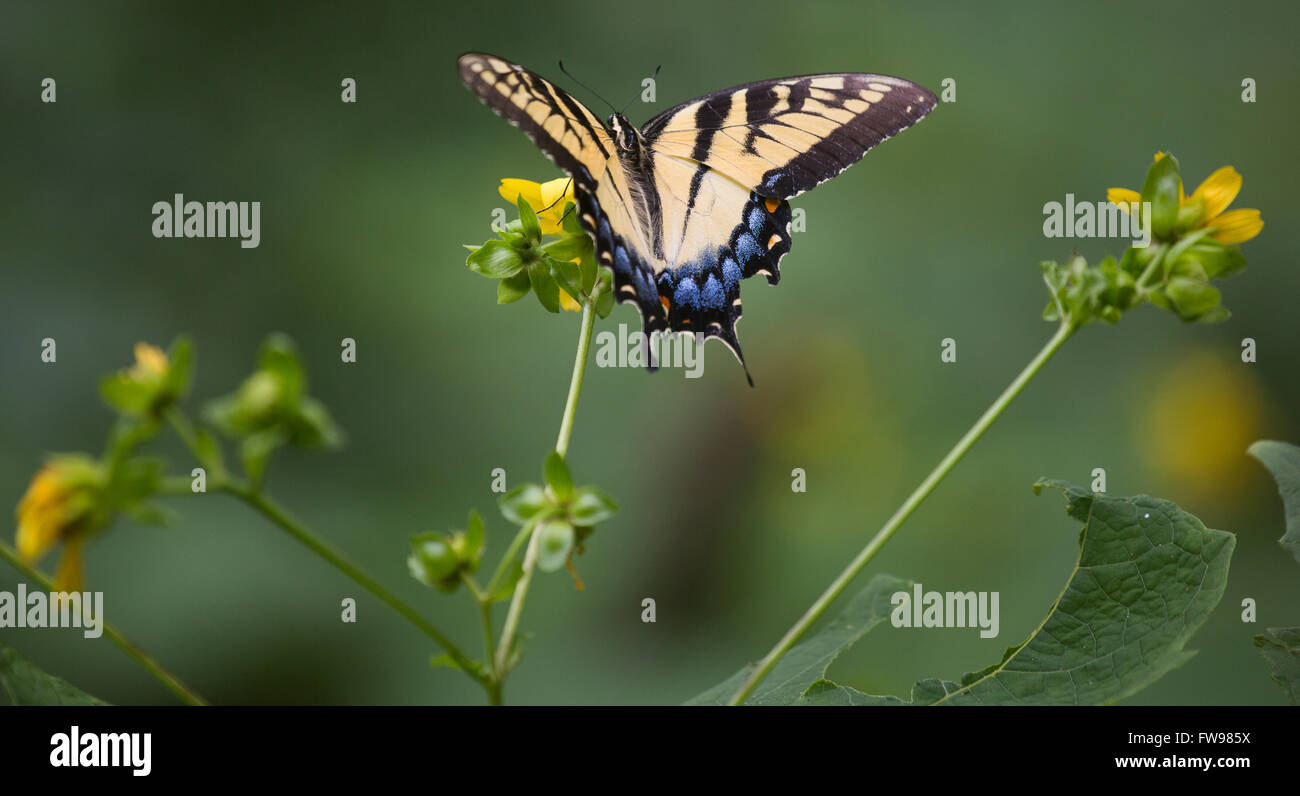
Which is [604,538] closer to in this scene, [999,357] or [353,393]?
[353,393]

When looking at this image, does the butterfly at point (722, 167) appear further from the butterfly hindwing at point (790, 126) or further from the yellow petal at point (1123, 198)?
the yellow petal at point (1123, 198)

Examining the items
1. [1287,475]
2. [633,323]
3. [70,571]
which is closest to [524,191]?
[70,571]

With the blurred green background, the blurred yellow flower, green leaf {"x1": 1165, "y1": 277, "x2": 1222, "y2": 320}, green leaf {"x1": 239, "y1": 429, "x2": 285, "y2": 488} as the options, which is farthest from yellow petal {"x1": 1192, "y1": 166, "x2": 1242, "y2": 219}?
the blurred yellow flower

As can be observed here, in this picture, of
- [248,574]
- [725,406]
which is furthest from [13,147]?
[725,406]

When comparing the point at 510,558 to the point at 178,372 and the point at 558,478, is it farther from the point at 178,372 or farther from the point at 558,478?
the point at 178,372

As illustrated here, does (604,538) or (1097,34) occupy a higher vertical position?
(1097,34)

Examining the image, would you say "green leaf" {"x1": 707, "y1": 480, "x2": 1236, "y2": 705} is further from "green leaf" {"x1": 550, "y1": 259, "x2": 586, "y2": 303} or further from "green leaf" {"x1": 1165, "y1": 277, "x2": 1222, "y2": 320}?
"green leaf" {"x1": 550, "y1": 259, "x2": 586, "y2": 303}
